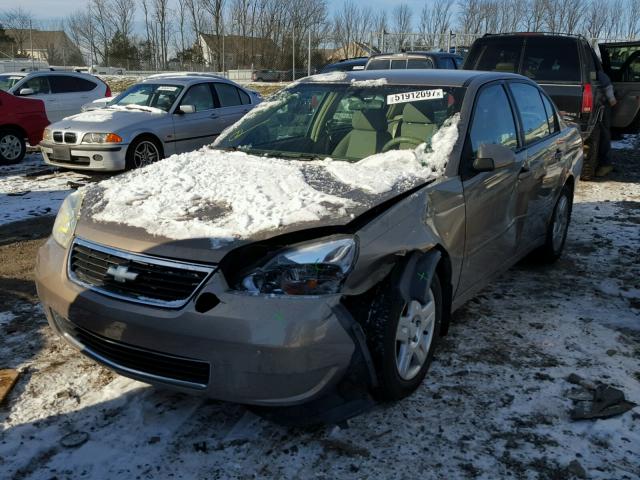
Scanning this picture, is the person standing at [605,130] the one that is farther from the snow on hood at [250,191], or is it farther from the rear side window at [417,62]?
the snow on hood at [250,191]

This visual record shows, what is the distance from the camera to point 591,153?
8906 millimetres

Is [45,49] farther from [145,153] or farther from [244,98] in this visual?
[145,153]

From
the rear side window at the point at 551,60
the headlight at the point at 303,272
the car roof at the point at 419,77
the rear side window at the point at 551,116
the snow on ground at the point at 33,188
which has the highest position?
the rear side window at the point at 551,60

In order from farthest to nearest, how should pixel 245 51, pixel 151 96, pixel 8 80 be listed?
1. pixel 245 51
2. pixel 8 80
3. pixel 151 96

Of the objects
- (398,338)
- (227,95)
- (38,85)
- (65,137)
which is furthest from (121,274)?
(38,85)

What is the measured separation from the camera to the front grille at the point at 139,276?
2496mm

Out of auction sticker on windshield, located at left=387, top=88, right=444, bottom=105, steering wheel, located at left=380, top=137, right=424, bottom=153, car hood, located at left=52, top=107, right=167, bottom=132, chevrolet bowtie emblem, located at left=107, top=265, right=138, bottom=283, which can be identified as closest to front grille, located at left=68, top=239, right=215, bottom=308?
chevrolet bowtie emblem, located at left=107, top=265, right=138, bottom=283

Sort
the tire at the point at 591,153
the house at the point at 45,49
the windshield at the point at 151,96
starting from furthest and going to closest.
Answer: the house at the point at 45,49 → the windshield at the point at 151,96 → the tire at the point at 591,153

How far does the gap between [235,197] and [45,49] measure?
79252 millimetres

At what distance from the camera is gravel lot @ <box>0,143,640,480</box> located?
252cm

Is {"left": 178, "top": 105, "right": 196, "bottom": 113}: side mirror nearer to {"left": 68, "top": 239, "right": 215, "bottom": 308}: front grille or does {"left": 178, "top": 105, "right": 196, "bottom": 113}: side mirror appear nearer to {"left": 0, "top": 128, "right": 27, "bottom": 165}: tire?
{"left": 0, "top": 128, "right": 27, "bottom": 165}: tire

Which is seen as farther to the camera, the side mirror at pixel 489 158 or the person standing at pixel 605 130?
the person standing at pixel 605 130

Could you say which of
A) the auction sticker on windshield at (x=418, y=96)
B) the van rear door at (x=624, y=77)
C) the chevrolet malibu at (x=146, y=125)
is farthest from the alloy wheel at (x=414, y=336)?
the van rear door at (x=624, y=77)

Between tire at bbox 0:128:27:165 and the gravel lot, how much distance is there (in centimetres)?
745
